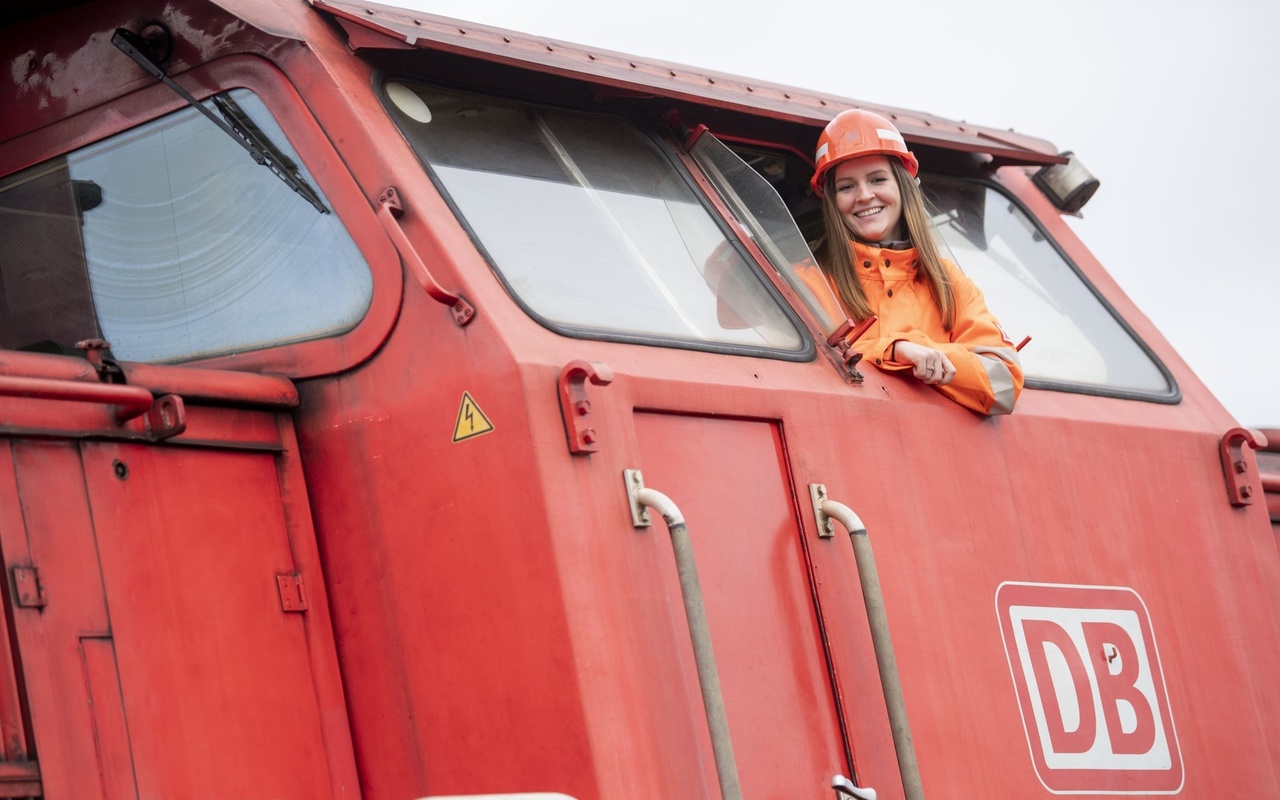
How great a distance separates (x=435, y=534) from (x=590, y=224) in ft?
2.92

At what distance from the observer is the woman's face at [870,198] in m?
4.25

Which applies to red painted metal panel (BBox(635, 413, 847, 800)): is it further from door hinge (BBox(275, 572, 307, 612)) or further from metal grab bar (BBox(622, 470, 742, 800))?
door hinge (BBox(275, 572, 307, 612))

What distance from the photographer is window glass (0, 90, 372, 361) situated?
127 inches

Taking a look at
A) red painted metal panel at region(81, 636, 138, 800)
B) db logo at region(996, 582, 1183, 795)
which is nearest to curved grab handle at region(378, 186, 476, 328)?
red painted metal panel at region(81, 636, 138, 800)

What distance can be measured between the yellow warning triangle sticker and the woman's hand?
1.28 m

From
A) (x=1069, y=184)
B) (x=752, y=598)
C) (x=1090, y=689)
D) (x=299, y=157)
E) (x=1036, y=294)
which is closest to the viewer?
(x=752, y=598)

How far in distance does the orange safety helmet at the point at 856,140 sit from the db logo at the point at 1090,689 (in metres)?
1.24

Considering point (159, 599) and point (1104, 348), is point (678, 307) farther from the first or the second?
point (1104, 348)

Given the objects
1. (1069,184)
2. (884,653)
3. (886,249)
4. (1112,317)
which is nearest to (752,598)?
(884,653)

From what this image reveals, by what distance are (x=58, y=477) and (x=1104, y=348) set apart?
3118mm

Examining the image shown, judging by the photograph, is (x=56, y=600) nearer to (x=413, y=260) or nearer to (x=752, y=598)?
(x=413, y=260)

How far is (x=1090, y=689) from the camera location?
375 cm

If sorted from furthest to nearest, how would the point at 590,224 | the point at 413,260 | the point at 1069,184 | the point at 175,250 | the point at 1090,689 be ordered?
the point at 1069,184, the point at 1090,689, the point at 590,224, the point at 175,250, the point at 413,260

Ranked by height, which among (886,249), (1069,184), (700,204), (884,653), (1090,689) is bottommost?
(1090,689)
